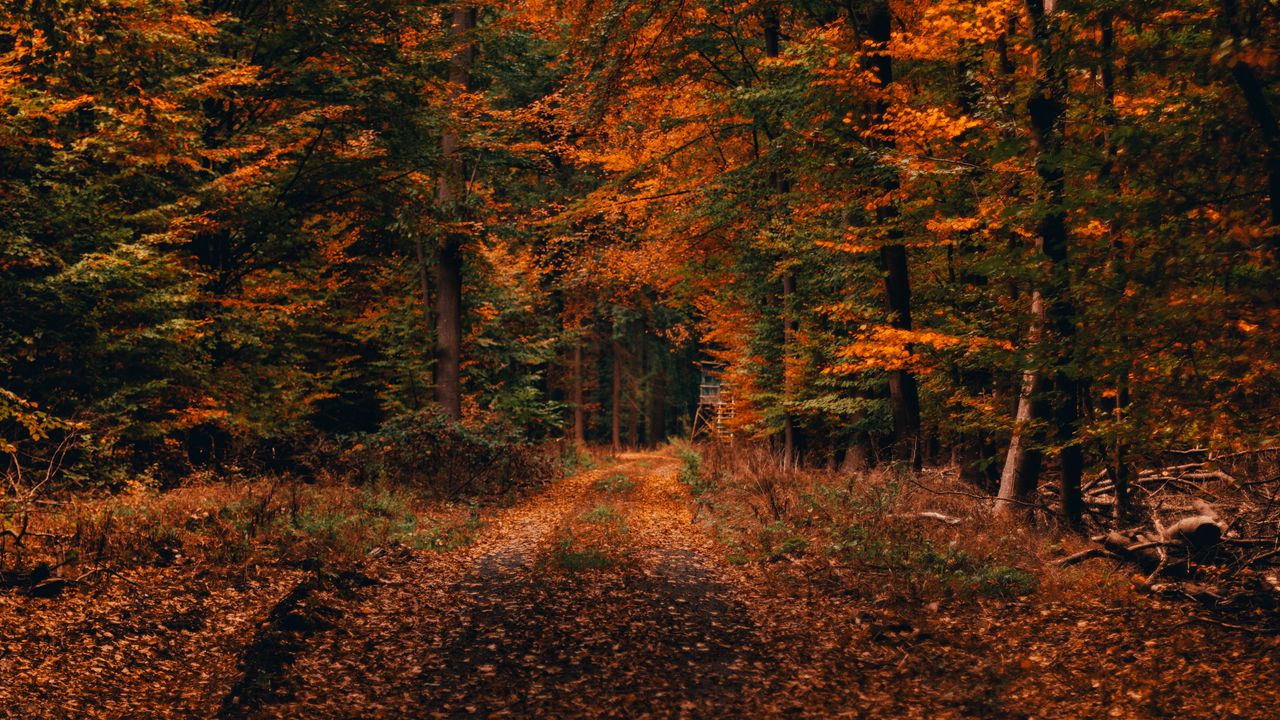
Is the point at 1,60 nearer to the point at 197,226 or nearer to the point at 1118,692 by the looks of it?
the point at 197,226

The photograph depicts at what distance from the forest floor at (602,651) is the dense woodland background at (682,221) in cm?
196

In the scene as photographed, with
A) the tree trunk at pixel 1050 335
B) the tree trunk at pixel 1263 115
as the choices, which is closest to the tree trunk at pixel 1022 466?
the tree trunk at pixel 1050 335

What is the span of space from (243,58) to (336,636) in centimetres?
1303

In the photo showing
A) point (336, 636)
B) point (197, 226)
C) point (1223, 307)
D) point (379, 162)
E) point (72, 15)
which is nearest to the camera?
point (1223, 307)

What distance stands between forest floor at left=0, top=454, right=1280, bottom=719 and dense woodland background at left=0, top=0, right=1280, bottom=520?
77.2 inches

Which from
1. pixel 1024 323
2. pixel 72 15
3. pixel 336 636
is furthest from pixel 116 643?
pixel 1024 323

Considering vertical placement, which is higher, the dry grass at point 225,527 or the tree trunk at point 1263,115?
the tree trunk at point 1263,115

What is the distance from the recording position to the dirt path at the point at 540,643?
569 cm

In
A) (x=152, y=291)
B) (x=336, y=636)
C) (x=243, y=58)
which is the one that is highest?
(x=243, y=58)

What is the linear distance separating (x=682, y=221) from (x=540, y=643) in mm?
12342

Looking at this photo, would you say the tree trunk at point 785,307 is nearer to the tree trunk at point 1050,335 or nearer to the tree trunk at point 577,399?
the tree trunk at point 1050,335

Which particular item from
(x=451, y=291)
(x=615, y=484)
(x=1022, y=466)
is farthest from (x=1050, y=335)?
(x=451, y=291)

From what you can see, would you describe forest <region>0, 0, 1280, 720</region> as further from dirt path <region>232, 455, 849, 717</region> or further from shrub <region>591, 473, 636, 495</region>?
shrub <region>591, 473, 636, 495</region>

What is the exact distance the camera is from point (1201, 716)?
490 cm
